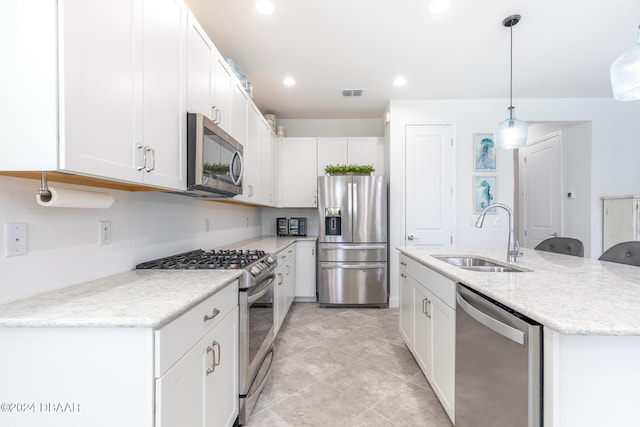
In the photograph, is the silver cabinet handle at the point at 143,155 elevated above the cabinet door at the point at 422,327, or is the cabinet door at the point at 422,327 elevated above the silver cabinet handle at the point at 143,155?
the silver cabinet handle at the point at 143,155

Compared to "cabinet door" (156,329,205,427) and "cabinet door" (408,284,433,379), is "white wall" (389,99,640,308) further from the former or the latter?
"cabinet door" (156,329,205,427)

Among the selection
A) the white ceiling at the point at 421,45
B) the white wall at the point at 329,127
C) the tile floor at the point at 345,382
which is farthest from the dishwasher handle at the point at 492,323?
the white wall at the point at 329,127

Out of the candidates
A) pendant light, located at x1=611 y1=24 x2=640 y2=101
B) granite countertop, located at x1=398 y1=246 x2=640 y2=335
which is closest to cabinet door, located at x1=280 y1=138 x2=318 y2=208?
granite countertop, located at x1=398 y1=246 x2=640 y2=335

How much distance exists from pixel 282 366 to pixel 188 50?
7.38 feet

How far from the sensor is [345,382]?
218 centimetres

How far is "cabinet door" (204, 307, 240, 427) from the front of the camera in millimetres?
1294

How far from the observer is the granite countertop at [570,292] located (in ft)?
2.83

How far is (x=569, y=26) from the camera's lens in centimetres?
249

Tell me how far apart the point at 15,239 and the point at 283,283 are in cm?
225

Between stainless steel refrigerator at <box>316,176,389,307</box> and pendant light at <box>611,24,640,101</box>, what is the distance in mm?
Answer: 2499

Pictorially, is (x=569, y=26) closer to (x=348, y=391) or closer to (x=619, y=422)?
(x=619, y=422)

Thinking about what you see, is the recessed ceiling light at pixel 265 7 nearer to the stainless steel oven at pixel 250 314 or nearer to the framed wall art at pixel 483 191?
the stainless steel oven at pixel 250 314

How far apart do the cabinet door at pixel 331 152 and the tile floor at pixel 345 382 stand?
227cm

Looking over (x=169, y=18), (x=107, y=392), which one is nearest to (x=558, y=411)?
(x=107, y=392)
